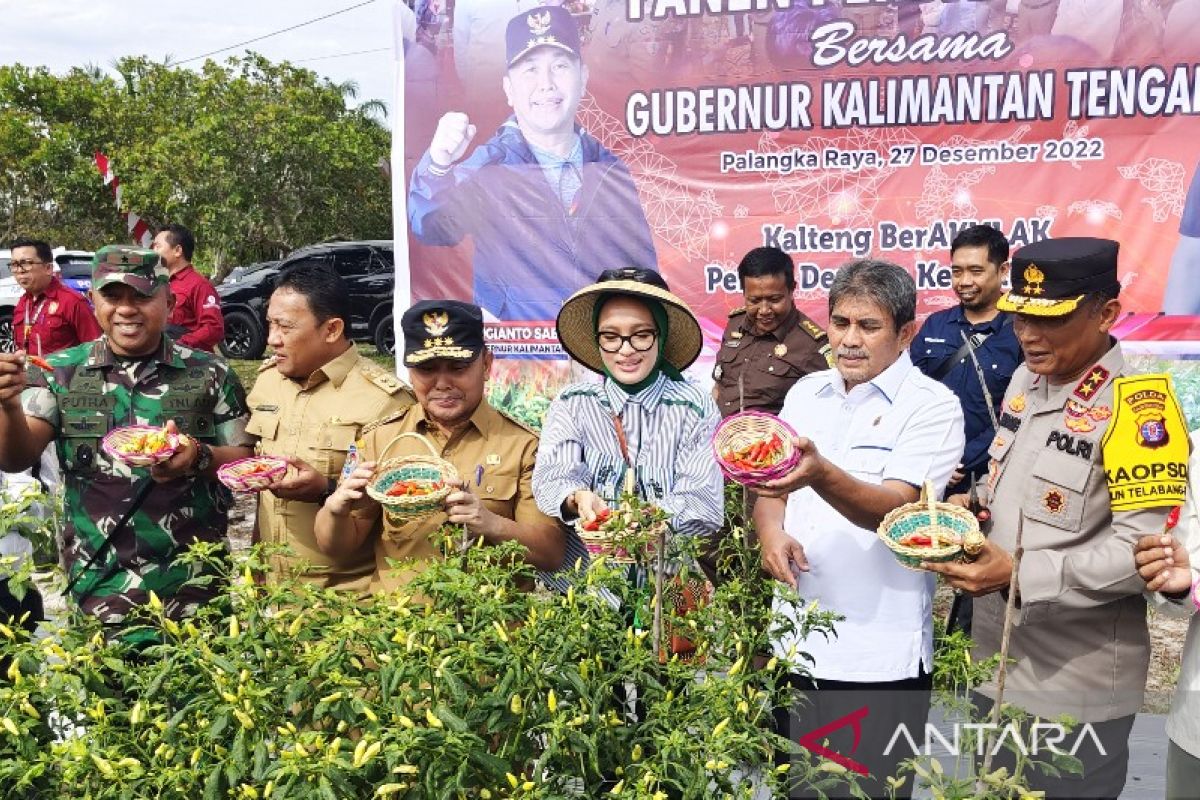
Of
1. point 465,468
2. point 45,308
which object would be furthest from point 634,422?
point 45,308

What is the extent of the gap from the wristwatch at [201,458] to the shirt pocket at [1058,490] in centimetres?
194

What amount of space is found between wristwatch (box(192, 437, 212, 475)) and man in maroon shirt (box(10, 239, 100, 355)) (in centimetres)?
412

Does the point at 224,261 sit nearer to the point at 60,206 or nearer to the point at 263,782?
the point at 60,206

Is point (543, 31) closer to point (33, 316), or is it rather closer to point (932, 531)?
point (33, 316)

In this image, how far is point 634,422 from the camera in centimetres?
267

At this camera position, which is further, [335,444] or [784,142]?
[784,142]

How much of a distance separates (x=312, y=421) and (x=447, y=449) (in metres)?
0.49

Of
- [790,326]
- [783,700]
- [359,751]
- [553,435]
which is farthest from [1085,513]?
[790,326]

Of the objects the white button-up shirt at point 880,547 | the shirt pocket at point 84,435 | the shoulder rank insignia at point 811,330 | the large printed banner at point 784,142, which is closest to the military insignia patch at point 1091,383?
the white button-up shirt at point 880,547

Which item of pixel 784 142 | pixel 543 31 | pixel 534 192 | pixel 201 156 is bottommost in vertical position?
pixel 534 192

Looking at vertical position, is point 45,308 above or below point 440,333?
above

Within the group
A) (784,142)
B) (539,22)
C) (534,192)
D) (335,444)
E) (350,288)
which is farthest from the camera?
(350,288)

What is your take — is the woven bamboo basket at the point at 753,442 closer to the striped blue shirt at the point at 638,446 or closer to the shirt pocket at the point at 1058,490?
the striped blue shirt at the point at 638,446

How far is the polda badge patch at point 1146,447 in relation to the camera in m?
2.06
